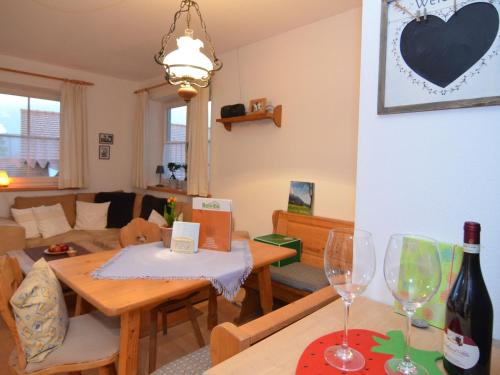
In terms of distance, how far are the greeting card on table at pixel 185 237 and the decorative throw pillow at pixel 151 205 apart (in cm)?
243

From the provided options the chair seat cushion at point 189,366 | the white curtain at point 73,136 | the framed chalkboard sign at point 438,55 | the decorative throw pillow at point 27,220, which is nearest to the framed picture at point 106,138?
the white curtain at point 73,136

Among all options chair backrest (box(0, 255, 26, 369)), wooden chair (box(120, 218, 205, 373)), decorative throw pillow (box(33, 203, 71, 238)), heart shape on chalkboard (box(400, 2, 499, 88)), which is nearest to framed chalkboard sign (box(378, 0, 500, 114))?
heart shape on chalkboard (box(400, 2, 499, 88))

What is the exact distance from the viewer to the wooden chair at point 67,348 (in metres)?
1.28

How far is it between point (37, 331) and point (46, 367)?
15 cm

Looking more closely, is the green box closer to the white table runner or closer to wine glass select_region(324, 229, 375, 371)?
the white table runner

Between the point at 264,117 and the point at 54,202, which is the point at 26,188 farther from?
the point at 264,117

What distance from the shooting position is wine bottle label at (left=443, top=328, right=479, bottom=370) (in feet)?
1.90

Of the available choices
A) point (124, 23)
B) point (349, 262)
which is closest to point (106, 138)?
point (124, 23)

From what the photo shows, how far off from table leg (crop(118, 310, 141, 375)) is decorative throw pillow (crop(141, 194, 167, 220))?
2.86 m

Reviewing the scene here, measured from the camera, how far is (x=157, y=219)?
3.89 m

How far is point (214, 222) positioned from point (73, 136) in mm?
3516

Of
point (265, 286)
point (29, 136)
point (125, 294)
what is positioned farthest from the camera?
point (29, 136)

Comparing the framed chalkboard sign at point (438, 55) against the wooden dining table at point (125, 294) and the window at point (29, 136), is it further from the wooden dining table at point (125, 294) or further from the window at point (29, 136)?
the window at point (29, 136)

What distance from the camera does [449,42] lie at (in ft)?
2.65
